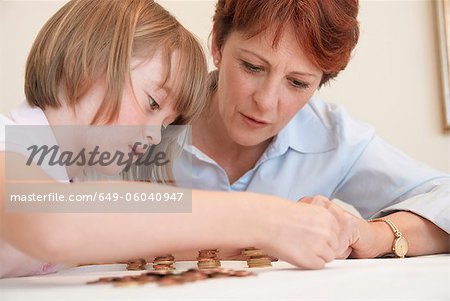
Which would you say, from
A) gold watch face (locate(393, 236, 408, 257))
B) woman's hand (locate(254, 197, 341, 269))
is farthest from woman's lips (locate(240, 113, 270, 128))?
woman's hand (locate(254, 197, 341, 269))

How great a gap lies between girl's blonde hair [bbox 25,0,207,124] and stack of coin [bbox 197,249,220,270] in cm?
31

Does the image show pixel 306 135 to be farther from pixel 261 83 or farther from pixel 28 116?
pixel 28 116

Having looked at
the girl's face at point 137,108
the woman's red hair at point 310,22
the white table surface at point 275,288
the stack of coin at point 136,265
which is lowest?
the white table surface at point 275,288

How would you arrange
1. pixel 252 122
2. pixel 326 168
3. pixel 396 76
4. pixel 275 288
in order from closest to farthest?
pixel 275 288
pixel 252 122
pixel 326 168
pixel 396 76

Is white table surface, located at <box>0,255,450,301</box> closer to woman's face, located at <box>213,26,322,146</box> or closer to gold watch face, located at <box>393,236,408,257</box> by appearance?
gold watch face, located at <box>393,236,408,257</box>

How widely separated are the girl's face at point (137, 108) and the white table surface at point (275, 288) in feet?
1.28

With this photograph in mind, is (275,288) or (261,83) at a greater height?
(261,83)

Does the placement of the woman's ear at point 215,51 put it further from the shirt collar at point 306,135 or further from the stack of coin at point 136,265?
the stack of coin at point 136,265

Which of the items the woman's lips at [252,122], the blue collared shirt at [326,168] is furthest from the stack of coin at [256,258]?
the blue collared shirt at [326,168]

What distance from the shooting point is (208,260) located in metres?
1.02

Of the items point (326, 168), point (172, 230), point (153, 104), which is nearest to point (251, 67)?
point (153, 104)

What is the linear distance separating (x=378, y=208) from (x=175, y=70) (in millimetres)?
688

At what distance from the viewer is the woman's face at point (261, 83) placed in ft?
4.36

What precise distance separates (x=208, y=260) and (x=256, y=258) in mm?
78
